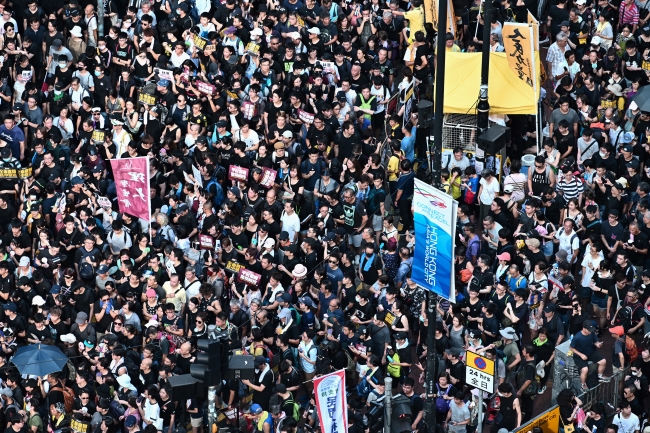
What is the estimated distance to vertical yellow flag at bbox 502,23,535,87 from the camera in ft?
85.3

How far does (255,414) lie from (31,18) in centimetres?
1178

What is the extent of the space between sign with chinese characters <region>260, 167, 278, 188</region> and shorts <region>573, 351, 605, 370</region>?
6519mm

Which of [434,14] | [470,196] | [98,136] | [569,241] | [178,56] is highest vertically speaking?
[434,14]

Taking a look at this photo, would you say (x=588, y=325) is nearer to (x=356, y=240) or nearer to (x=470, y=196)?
(x=470, y=196)

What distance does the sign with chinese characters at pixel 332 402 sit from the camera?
69.7 feet

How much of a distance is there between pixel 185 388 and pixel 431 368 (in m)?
3.64

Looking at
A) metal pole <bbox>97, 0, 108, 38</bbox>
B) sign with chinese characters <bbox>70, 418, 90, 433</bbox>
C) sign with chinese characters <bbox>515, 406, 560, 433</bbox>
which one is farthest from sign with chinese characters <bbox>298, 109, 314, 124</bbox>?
sign with chinese characters <bbox>515, 406, 560, 433</bbox>

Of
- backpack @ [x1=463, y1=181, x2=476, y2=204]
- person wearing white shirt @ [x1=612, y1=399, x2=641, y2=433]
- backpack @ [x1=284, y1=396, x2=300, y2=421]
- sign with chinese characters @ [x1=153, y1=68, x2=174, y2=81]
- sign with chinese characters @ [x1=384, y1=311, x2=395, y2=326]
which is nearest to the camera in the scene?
person wearing white shirt @ [x1=612, y1=399, x2=641, y2=433]

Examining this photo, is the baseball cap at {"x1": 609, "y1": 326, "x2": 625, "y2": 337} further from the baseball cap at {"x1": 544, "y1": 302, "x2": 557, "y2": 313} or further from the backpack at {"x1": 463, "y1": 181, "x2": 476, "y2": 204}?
the backpack at {"x1": 463, "y1": 181, "x2": 476, "y2": 204}

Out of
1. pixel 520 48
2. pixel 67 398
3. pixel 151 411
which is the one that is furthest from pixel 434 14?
pixel 67 398

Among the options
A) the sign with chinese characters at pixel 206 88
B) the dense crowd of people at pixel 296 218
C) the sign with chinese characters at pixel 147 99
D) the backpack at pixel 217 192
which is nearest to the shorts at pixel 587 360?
the dense crowd of people at pixel 296 218

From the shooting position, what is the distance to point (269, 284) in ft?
79.9

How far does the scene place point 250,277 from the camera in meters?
24.4

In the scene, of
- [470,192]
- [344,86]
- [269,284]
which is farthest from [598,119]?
[269,284]
